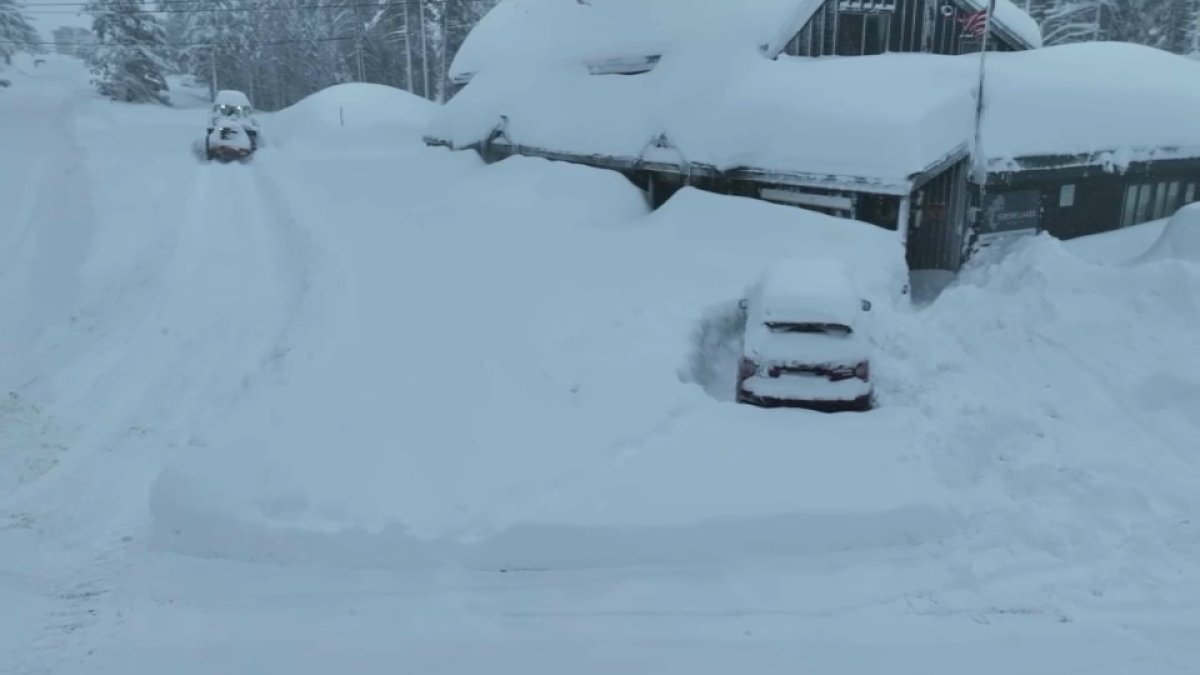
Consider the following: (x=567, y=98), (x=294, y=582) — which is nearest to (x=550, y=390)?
(x=294, y=582)

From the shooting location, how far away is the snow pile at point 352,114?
37062 mm

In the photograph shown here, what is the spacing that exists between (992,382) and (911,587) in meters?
4.18

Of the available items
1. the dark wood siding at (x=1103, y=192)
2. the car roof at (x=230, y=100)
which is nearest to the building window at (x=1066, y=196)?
the dark wood siding at (x=1103, y=192)

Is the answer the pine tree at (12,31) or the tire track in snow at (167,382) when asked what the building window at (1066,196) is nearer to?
the tire track in snow at (167,382)

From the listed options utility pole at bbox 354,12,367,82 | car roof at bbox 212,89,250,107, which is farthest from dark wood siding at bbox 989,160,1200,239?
utility pole at bbox 354,12,367,82

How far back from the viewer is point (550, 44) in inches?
1005

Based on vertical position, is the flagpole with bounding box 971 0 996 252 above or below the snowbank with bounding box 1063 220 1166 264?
above

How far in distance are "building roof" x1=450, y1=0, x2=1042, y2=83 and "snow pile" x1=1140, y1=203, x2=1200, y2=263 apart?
27.3 ft

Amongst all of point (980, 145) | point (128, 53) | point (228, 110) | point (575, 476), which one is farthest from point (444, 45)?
point (575, 476)

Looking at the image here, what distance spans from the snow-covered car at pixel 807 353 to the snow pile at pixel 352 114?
3059cm

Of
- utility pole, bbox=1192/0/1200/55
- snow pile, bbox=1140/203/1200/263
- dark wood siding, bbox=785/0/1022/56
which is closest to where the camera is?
snow pile, bbox=1140/203/1200/263

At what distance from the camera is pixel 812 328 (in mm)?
8594

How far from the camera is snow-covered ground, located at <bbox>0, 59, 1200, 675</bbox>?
5191 mm

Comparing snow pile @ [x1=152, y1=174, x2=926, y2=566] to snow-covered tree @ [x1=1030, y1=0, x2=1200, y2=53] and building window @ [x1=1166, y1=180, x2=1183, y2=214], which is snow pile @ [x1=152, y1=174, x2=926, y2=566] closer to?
building window @ [x1=1166, y1=180, x2=1183, y2=214]
